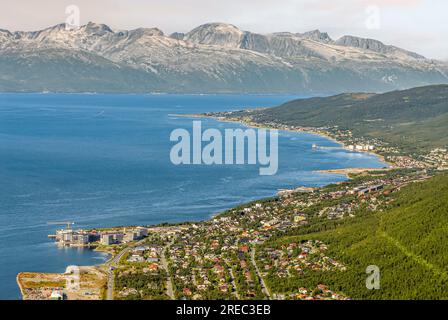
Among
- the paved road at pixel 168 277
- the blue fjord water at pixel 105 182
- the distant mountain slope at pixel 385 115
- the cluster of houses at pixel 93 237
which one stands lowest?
the paved road at pixel 168 277

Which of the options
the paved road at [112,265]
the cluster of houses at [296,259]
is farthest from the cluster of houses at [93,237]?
the cluster of houses at [296,259]

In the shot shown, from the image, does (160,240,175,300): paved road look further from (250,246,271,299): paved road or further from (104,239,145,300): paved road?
(250,246,271,299): paved road

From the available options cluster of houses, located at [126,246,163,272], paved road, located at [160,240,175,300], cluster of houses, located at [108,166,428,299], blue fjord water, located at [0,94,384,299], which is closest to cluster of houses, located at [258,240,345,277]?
cluster of houses, located at [108,166,428,299]

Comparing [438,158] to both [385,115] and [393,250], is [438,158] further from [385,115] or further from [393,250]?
[385,115]

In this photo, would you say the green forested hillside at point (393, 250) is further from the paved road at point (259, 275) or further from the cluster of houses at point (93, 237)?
the cluster of houses at point (93, 237)

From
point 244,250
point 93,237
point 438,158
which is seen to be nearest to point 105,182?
point 93,237

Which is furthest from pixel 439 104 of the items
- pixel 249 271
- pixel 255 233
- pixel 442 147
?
pixel 249 271

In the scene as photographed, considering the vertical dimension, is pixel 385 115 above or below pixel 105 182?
above
